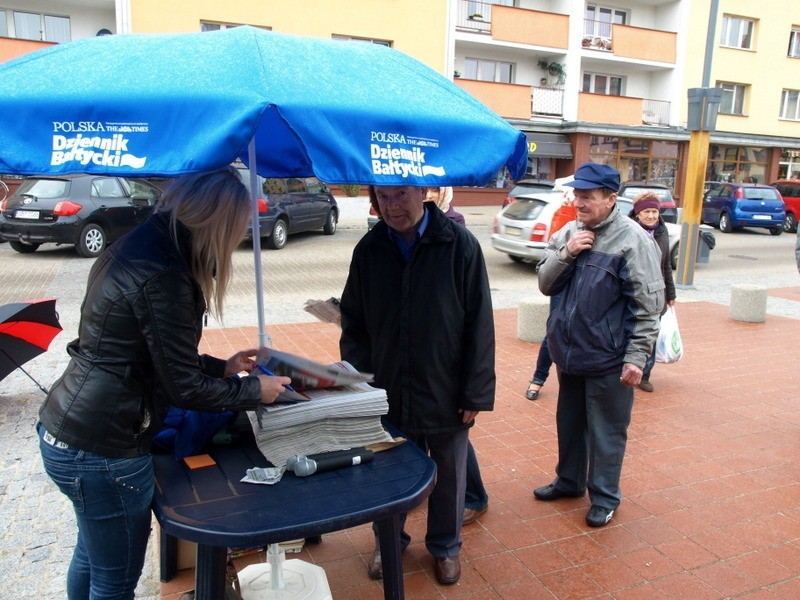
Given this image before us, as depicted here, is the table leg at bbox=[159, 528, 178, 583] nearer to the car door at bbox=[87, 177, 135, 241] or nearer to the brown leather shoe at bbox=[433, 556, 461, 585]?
the brown leather shoe at bbox=[433, 556, 461, 585]

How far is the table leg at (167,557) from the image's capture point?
3064mm

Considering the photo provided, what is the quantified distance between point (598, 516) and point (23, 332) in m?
3.72

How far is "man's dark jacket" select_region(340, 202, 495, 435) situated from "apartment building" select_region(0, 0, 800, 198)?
20475mm

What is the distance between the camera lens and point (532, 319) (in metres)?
7.55

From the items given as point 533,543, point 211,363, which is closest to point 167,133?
point 211,363

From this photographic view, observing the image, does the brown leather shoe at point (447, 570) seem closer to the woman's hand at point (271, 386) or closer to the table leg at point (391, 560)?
the table leg at point (391, 560)

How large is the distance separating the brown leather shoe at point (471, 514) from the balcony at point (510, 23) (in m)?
24.3

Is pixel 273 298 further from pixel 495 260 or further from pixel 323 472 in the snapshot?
pixel 323 472

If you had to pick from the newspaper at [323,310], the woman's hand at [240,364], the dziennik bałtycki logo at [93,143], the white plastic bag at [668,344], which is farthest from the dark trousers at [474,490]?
the white plastic bag at [668,344]

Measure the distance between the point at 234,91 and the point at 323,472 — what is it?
124 centimetres

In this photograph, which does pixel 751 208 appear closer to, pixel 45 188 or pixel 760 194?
pixel 760 194

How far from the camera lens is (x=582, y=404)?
12.6 feet

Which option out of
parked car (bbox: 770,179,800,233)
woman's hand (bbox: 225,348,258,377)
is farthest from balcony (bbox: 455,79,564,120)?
woman's hand (bbox: 225,348,258,377)

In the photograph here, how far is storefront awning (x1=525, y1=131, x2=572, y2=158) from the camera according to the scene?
26.4 metres
